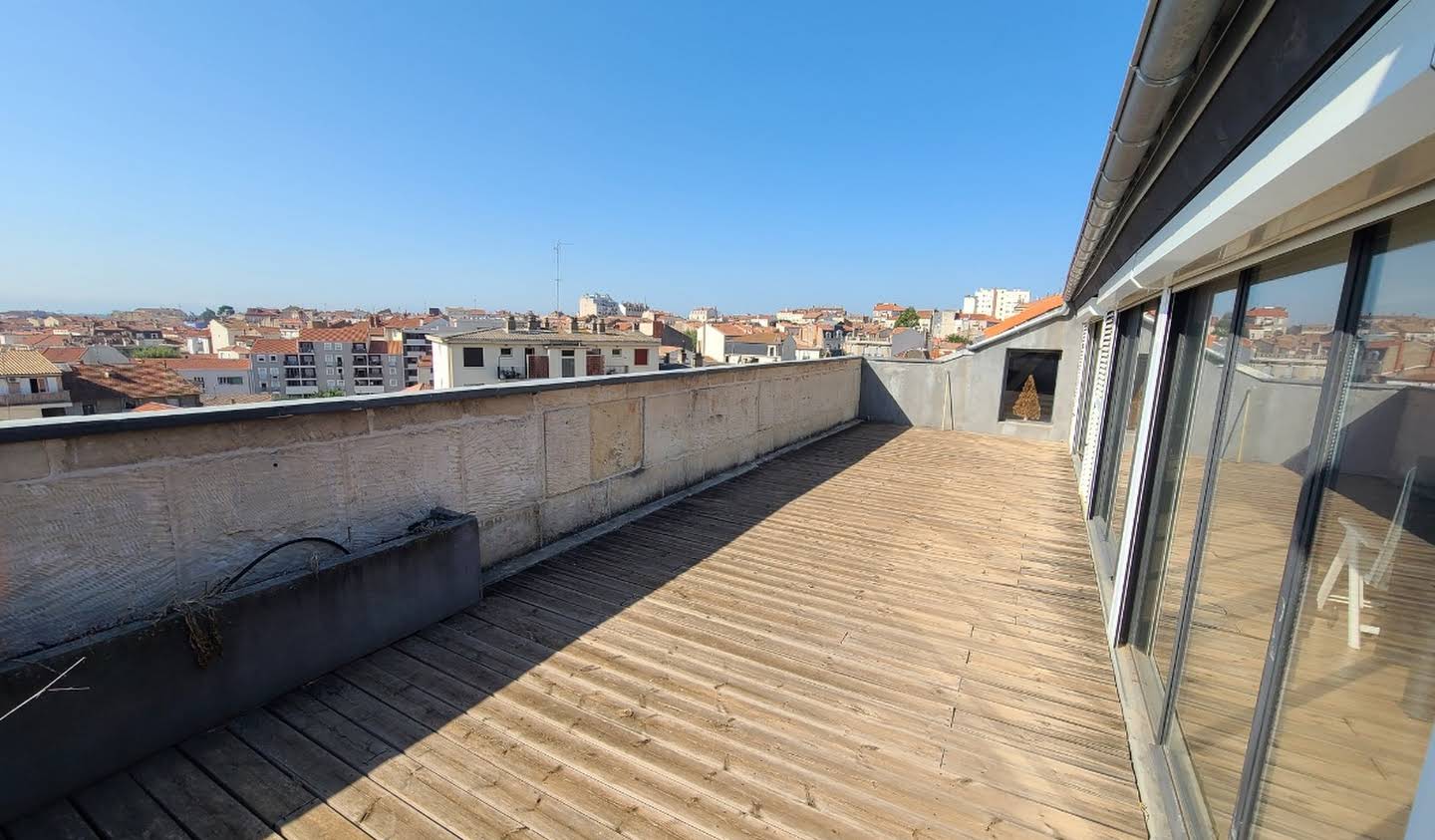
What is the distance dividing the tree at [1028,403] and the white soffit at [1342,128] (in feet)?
Result: 32.0

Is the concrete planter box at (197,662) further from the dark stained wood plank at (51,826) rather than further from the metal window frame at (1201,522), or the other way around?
the metal window frame at (1201,522)

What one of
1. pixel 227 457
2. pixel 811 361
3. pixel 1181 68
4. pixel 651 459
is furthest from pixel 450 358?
pixel 1181 68

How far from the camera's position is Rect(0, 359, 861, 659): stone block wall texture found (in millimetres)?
2309

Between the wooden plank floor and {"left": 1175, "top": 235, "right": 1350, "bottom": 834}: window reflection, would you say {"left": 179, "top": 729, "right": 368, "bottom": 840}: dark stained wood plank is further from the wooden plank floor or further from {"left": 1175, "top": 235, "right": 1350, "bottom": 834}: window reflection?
{"left": 1175, "top": 235, "right": 1350, "bottom": 834}: window reflection

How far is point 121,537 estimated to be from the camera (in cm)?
250

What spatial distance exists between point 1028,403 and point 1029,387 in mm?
306

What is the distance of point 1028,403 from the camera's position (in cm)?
1102

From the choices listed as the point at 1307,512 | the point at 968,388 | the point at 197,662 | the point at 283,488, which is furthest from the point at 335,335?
the point at 1307,512

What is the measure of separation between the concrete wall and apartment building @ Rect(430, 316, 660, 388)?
18751 mm

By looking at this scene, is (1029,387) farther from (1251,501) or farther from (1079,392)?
(1251,501)

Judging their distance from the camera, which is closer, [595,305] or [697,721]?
[697,721]

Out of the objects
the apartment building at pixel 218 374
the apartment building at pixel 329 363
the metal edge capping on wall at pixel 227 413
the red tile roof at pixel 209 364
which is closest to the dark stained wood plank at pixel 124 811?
the metal edge capping on wall at pixel 227 413

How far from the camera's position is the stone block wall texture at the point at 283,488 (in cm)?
231

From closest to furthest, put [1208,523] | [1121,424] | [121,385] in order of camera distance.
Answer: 1. [1208,523]
2. [1121,424]
3. [121,385]
